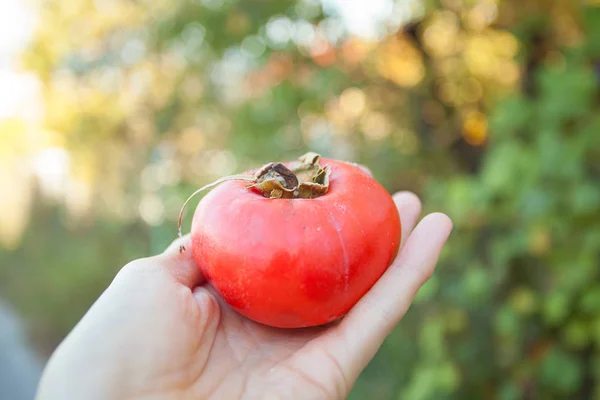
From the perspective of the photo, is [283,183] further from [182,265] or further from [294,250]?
[182,265]

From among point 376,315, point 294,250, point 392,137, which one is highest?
point 294,250

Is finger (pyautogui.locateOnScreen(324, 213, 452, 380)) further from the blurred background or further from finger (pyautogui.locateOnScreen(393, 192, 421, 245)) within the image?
the blurred background

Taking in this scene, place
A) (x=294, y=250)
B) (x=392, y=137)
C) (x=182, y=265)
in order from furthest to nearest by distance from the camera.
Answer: (x=392, y=137) < (x=182, y=265) < (x=294, y=250)

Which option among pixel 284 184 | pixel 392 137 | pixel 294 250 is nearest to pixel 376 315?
pixel 294 250

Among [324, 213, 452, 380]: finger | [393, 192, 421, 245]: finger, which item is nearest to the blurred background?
[393, 192, 421, 245]: finger

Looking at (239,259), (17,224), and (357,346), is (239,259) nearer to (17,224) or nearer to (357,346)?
(357,346)

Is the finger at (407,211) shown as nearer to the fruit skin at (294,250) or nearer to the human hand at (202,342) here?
the human hand at (202,342)
